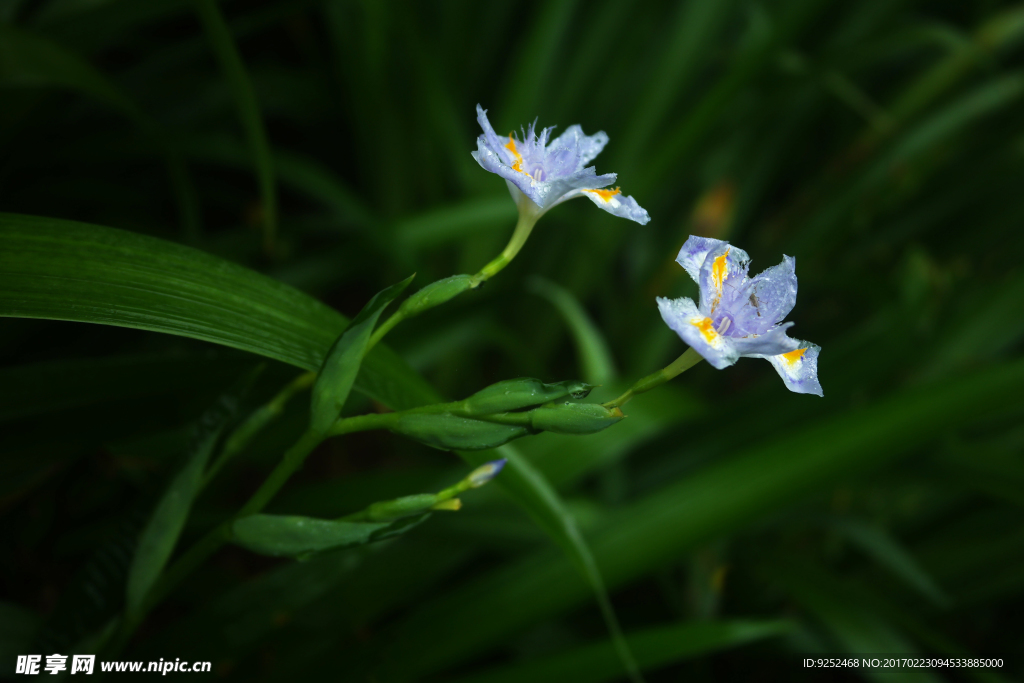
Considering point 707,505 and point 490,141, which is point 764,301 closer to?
point 490,141

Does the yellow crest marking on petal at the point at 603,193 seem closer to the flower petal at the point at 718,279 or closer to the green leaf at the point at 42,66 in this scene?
the flower petal at the point at 718,279

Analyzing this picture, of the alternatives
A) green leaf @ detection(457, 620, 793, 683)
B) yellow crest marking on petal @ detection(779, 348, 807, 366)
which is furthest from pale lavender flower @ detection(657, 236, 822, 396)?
green leaf @ detection(457, 620, 793, 683)

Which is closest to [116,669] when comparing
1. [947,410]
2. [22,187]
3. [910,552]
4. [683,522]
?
[683,522]

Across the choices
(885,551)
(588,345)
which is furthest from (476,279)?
(885,551)

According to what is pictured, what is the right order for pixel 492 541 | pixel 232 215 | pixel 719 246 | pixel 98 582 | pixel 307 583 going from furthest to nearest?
1. pixel 232 215
2. pixel 492 541
3. pixel 307 583
4. pixel 98 582
5. pixel 719 246

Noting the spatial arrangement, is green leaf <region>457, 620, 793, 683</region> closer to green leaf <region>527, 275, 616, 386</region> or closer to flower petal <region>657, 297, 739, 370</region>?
green leaf <region>527, 275, 616, 386</region>

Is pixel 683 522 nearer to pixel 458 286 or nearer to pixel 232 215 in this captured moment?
pixel 458 286
